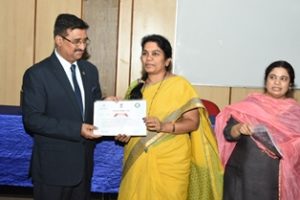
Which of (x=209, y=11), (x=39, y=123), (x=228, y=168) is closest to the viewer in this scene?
(x=39, y=123)

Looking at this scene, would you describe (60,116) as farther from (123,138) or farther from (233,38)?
(233,38)

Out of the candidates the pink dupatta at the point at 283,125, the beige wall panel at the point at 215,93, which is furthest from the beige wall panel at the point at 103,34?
the pink dupatta at the point at 283,125

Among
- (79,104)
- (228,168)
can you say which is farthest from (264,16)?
(79,104)

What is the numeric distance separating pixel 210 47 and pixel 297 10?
1.04 m

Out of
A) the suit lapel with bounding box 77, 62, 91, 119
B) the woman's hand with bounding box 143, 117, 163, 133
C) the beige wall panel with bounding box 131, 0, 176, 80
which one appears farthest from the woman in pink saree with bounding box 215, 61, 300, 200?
the beige wall panel with bounding box 131, 0, 176, 80

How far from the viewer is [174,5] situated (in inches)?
169

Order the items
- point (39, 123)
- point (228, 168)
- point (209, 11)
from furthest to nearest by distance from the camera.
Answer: point (209, 11) → point (228, 168) → point (39, 123)

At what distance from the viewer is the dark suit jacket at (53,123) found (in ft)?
6.65

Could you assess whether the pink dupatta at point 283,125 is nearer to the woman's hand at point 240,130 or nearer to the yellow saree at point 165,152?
the woman's hand at point 240,130

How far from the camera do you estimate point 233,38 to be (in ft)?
14.1

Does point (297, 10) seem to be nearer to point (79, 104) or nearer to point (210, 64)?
point (210, 64)

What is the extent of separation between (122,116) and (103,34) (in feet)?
7.80

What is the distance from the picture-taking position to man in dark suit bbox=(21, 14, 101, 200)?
6.68ft

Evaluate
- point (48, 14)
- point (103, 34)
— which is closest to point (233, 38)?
point (103, 34)
